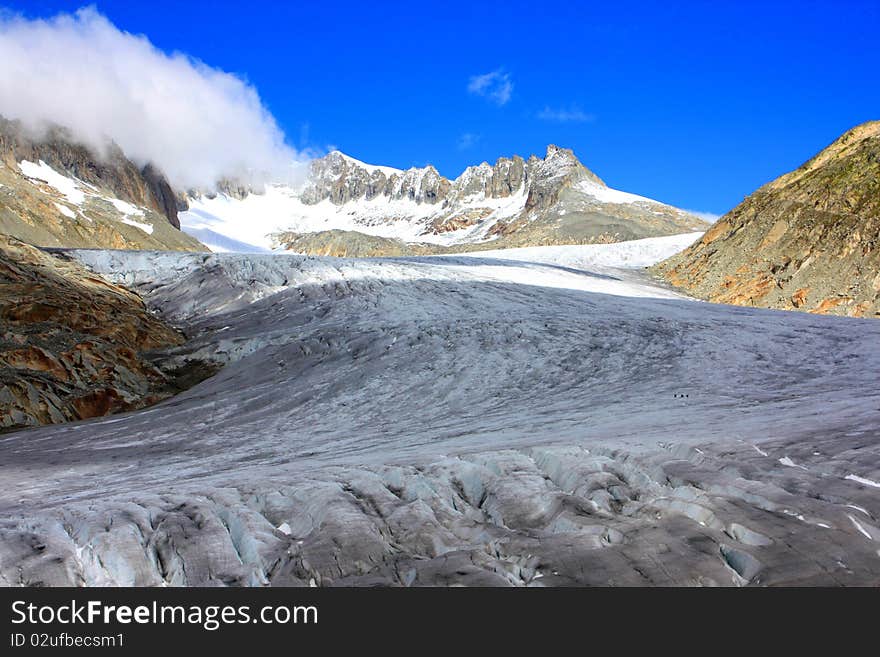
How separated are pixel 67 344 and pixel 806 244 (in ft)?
97.5

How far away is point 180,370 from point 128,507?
10138mm

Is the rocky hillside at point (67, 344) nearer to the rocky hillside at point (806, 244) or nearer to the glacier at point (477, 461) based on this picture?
the glacier at point (477, 461)

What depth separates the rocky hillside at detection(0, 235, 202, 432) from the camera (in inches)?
476

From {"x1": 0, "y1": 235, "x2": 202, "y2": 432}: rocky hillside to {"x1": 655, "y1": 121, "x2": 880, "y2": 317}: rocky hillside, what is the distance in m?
24.3

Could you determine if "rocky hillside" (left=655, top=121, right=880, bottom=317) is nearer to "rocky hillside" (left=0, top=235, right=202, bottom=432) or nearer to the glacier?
the glacier

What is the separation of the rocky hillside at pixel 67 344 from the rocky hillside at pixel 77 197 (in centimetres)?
2571

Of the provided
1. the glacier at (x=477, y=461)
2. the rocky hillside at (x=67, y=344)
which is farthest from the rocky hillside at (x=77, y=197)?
the glacier at (x=477, y=461)

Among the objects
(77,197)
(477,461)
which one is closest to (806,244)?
(477,461)

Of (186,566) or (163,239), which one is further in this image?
(163,239)

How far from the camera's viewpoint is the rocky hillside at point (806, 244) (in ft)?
85.9

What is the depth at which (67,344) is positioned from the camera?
13.8 m
